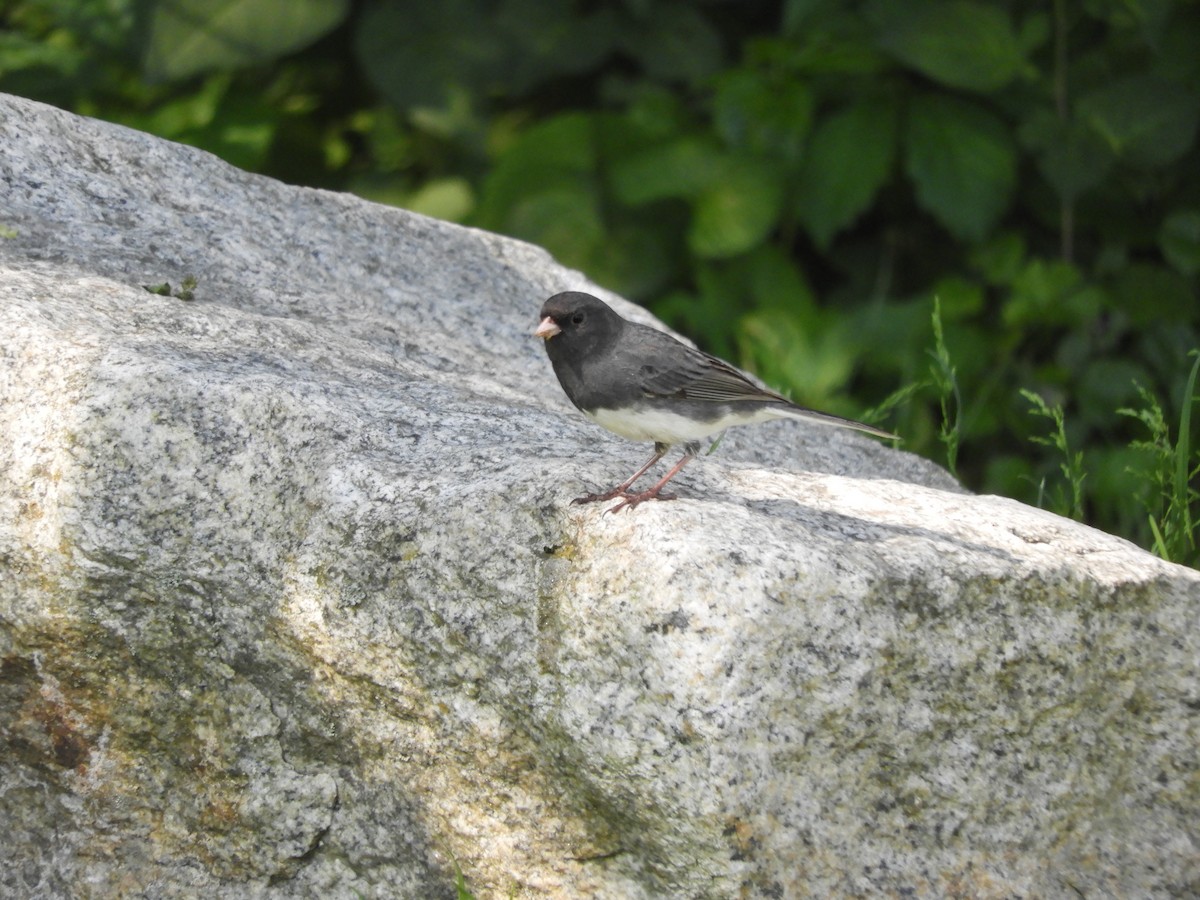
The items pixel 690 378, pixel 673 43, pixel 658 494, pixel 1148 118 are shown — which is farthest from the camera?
pixel 673 43

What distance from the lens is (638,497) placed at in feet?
7.66

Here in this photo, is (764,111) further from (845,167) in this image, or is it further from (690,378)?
(690,378)

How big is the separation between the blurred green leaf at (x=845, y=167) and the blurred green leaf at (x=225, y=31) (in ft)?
6.37

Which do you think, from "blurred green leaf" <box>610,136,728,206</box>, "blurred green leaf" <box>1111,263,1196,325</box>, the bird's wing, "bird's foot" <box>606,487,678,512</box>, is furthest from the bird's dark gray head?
"blurred green leaf" <box>1111,263,1196,325</box>

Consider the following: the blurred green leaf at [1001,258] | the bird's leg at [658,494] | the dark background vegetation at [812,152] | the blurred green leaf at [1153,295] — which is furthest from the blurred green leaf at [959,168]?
the bird's leg at [658,494]

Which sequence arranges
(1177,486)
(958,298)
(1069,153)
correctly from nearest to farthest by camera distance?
(1177,486), (1069,153), (958,298)

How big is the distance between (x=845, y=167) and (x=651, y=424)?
2640 millimetres

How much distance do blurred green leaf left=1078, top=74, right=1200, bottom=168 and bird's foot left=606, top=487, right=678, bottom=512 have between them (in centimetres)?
318

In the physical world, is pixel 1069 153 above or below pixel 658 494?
below

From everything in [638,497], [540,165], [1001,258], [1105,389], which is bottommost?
[1105,389]

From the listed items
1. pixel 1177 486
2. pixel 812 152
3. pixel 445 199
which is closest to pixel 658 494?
pixel 1177 486

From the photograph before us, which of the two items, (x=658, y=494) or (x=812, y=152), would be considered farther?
(x=812, y=152)

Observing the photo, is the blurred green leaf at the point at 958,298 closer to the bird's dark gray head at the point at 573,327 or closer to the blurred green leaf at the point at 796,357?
the blurred green leaf at the point at 796,357

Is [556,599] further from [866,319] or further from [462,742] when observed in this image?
[866,319]
